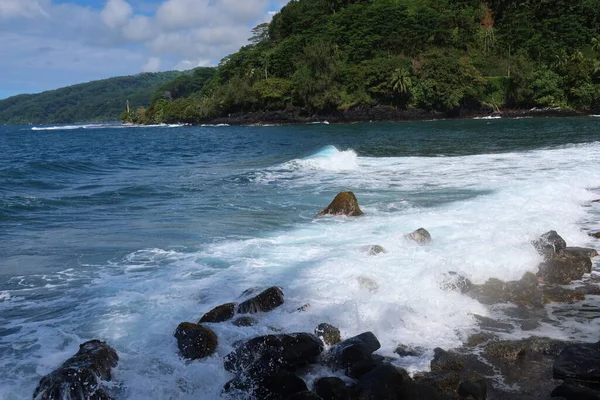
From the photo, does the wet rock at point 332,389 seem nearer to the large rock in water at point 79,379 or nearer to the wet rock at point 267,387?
the wet rock at point 267,387

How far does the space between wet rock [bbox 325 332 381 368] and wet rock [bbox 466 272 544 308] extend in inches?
89.6

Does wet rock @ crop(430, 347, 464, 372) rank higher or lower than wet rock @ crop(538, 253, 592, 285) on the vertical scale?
lower

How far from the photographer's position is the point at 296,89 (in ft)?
280

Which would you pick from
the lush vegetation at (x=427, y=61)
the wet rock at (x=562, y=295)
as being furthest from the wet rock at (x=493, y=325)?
the lush vegetation at (x=427, y=61)

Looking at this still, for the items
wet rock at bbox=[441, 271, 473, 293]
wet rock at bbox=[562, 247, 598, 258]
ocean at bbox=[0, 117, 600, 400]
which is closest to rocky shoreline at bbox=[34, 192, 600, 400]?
ocean at bbox=[0, 117, 600, 400]

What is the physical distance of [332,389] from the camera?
467 cm

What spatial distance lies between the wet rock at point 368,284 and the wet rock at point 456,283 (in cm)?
104

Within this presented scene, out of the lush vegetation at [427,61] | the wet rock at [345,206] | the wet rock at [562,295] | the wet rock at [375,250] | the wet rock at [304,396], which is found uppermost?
the lush vegetation at [427,61]

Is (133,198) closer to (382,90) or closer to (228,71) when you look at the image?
(382,90)

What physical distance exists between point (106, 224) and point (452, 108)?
6749cm

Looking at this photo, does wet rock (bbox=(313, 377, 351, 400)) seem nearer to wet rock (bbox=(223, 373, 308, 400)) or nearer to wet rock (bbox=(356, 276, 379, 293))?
wet rock (bbox=(223, 373, 308, 400))

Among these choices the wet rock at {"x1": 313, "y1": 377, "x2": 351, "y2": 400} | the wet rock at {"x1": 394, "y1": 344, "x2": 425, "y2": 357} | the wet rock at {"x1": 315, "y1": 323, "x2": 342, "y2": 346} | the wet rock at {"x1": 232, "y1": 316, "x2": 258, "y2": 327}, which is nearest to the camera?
the wet rock at {"x1": 313, "y1": 377, "x2": 351, "y2": 400}

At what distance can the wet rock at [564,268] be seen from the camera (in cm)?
755

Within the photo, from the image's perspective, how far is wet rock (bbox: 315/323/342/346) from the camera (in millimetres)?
5797
